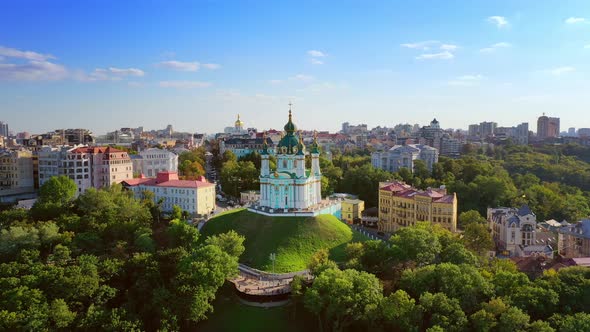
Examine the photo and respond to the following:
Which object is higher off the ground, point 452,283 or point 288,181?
point 288,181

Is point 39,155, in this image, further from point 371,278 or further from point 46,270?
point 371,278

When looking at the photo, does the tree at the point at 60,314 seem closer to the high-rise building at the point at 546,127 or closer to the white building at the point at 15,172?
the white building at the point at 15,172

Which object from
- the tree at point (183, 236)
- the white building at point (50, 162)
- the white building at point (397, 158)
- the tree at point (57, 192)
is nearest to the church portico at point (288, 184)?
the tree at point (183, 236)

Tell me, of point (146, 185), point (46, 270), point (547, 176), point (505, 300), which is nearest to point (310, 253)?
point (505, 300)

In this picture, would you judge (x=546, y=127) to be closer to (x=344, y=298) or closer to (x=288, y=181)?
(x=288, y=181)

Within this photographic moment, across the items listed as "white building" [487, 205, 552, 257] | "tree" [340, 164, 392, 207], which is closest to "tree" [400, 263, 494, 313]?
Result: "white building" [487, 205, 552, 257]

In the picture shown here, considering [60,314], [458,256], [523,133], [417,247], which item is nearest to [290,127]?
[417,247]

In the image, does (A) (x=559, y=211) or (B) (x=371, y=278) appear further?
(A) (x=559, y=211)
